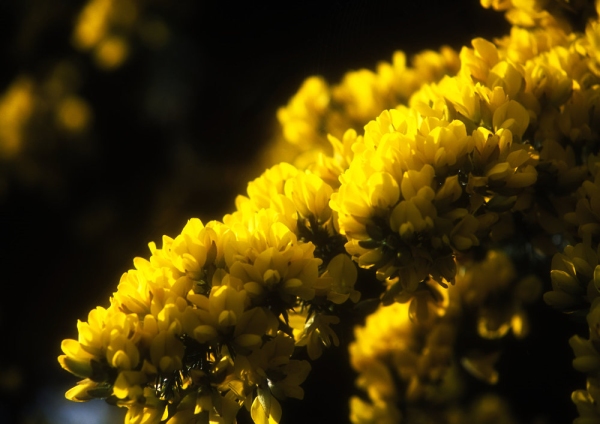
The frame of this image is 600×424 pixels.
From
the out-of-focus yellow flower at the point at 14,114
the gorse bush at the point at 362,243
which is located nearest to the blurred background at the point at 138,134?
the out-of-focus yellow flower at the point at 14,114

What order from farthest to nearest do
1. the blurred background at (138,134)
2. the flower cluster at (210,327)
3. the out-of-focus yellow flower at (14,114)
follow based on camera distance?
the out-of-focus yellow flower at (14,114) < the blurred background at (138,134) < the flower cluster at (210,327)

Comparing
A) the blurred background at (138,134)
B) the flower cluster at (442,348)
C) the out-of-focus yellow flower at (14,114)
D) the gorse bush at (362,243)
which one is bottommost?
the flower cluster at (442,348)

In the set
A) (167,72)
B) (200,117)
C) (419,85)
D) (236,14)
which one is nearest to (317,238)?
(419,85)

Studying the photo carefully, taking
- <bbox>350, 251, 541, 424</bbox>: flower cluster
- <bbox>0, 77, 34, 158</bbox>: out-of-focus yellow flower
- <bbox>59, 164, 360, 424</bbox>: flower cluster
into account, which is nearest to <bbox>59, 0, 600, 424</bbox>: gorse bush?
<bbox>59, 164, 360, 424</bbox>: flower cluster

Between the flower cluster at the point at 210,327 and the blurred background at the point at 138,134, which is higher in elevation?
the blurred background at the point at 138,134

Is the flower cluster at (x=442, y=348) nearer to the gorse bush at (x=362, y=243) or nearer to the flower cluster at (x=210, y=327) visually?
the gorse bush at (x=362, y=243)

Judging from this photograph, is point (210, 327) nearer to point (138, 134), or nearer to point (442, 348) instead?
point (442, 348)

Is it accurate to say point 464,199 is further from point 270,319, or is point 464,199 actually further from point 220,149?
point 220,149
